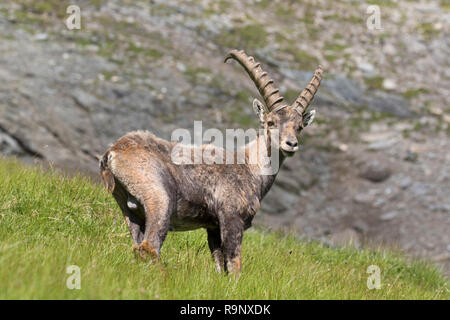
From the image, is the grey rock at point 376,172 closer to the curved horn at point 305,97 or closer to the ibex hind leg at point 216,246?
the curved horn at point 305,97

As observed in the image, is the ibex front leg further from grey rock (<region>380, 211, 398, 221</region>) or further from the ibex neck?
grey rock (<region>380, 211, 398, 221</region>)

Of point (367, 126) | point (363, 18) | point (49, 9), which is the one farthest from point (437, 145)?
point (49, 9)

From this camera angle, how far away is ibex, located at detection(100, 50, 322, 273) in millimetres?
5941

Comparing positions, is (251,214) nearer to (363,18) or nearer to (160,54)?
(160,54)

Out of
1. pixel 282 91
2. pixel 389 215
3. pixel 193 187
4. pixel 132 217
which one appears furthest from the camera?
pixel 282 91

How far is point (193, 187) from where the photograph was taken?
22.2 ft

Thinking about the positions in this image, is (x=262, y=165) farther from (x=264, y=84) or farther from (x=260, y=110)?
(x=264, y=84)

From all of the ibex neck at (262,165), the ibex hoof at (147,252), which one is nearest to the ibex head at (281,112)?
the ibex neck at (262,165)

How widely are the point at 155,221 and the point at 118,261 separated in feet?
1.96

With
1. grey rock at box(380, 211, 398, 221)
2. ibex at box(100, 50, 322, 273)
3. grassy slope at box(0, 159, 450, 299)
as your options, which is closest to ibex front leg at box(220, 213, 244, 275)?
ibex at box(100, 50, 322, 273)

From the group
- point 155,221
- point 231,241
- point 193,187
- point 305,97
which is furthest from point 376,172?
point 155,221

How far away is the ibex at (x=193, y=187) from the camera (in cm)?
594

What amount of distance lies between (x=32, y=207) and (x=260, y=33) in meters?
19.6

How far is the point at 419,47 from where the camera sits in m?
26.2
